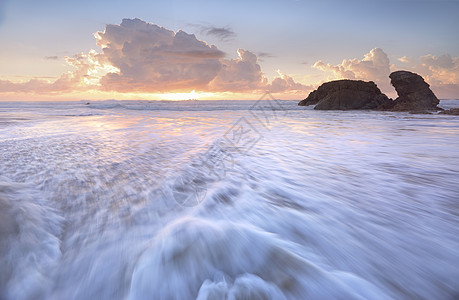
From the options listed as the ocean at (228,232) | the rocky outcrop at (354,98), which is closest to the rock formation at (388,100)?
the rocky outcrop at (354,98)

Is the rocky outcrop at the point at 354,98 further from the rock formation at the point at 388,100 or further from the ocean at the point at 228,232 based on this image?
the ocean at the point at 228,232

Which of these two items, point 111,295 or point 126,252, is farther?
point 126,252

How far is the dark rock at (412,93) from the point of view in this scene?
18.8 meters

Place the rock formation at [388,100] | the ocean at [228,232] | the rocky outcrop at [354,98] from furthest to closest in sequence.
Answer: the rocky outcrop at [354,98] < the rock formation at [388,100] < the ocean at [228,232]

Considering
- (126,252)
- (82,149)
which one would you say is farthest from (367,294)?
(82,149)

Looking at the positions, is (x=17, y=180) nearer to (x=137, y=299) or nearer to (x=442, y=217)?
(x=137, y=299)

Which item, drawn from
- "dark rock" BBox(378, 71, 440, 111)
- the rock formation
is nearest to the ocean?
the rock formation

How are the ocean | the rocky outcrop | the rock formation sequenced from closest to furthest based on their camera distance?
the ocean → the rock formation → the rocky outcrop

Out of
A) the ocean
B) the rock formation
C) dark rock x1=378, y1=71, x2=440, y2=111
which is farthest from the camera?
the rock formation

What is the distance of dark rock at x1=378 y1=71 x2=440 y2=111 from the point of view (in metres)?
18.8

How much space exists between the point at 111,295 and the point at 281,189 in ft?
6.09

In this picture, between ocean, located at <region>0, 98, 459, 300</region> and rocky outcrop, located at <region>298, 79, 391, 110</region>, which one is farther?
rocky outcrop, located at <region>298, 79, 391, 110</region>

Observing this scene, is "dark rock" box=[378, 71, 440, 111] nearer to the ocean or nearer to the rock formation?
the rock formation

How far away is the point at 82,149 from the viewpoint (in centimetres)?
440
